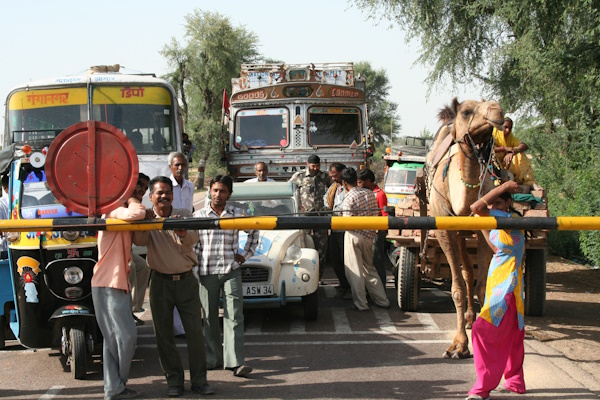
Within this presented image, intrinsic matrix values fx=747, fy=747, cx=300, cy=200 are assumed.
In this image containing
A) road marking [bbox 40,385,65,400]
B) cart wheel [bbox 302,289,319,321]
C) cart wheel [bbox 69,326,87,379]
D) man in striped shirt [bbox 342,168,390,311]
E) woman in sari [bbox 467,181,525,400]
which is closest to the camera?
woman in sari [bbox 467,181,525,400]

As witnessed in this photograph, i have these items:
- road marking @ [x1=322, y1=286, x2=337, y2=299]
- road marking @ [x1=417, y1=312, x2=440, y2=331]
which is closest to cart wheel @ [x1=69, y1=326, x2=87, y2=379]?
road marking @ [x1=417, y1=312, x2=440, y2=331]

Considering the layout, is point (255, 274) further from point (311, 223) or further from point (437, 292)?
point (437, 292)

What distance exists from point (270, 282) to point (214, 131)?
34792 millimetres

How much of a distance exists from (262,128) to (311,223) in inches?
404

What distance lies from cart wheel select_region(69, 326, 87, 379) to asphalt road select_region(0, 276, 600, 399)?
121mm

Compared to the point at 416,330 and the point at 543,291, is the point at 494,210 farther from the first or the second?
the point at 543,291

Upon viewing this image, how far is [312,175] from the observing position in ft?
39.3

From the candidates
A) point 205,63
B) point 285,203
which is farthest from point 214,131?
point 285,203

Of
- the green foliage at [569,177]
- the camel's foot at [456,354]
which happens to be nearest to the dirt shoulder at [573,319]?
the green foliage at [569,177]

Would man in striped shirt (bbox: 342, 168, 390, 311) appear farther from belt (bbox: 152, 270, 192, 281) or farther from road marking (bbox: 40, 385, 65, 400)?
road marking (bbox: 40, 385, 65, 400)

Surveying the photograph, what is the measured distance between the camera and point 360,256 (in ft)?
33.1

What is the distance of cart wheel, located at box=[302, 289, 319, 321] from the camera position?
29.9 feet

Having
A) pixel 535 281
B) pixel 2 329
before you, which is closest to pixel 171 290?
pixel 2 329

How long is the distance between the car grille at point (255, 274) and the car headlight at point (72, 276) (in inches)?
92.4
